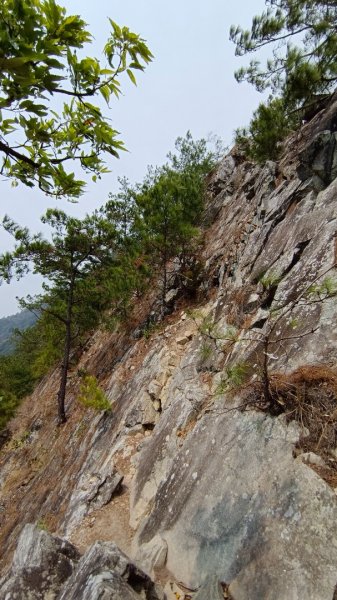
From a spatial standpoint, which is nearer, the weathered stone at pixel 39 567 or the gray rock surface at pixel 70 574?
the gray rock surface at pixel 70 574

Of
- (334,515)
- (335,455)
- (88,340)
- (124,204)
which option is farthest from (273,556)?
(88,340)

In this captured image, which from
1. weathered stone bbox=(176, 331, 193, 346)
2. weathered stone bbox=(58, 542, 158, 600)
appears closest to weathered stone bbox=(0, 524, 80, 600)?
weathered stone bbox=(58, 542, 158, 600)

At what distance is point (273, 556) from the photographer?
3.34 meters

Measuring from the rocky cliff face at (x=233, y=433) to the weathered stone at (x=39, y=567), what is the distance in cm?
46

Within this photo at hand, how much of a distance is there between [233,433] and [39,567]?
120 inches

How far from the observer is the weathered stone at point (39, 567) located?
409 centimetres

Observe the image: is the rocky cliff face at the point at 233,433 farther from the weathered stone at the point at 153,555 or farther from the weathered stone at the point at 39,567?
the weathered stone at the point at 39,567

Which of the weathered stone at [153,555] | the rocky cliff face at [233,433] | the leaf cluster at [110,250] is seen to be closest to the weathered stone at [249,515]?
the rocky cliff face at [233,433]

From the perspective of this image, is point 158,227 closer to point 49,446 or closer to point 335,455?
point 335,455

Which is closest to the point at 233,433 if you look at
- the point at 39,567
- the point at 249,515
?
the point at 249,515

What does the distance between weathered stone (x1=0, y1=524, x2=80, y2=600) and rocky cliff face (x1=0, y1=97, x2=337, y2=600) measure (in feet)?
1.51

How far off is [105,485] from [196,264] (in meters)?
8.32

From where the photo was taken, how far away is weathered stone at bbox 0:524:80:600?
4086 mm

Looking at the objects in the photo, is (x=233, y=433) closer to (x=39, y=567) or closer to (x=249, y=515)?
(x=249, y=515)
